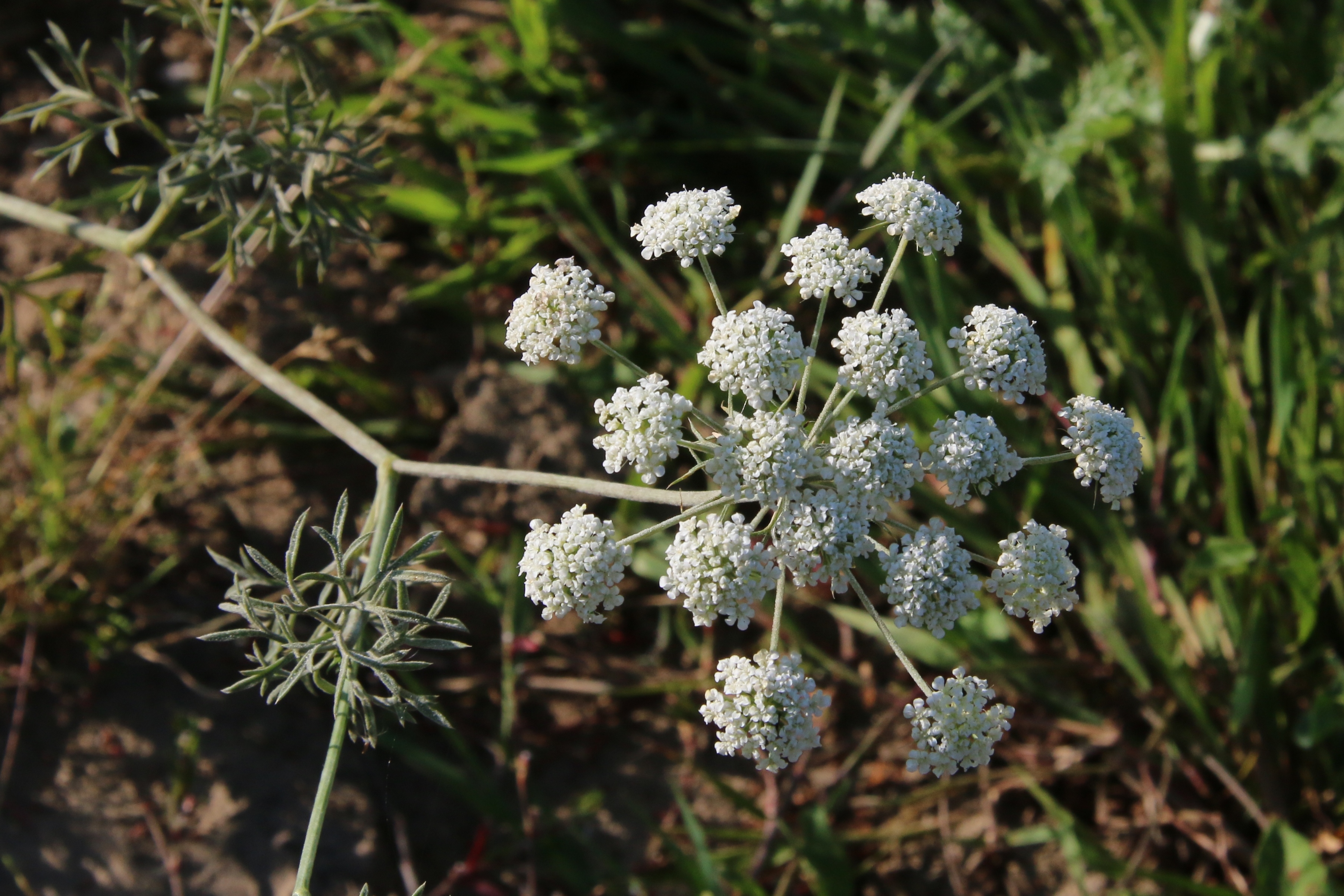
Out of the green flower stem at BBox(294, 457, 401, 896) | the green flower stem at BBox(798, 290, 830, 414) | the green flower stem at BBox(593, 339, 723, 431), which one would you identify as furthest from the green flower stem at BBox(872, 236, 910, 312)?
the green flower stem at BBox(294, 457, 401, 896)


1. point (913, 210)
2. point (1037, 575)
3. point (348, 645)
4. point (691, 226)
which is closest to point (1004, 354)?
point (913, 210)

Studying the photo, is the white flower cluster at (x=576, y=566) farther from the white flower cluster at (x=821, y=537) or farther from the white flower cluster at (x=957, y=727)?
the white flower cluster at (x=957, y=727)

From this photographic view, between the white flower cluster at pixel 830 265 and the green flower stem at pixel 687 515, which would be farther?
the white flower cluster at pixel 830 265

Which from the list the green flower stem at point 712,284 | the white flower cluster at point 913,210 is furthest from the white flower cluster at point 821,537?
the white flower cluster at point 913,210

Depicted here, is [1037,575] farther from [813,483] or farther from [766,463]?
[766,463]

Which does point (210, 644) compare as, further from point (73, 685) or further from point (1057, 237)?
point (1057, 237)

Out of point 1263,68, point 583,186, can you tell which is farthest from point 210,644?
point 1263,68
